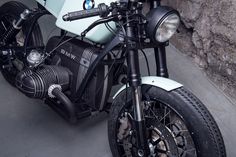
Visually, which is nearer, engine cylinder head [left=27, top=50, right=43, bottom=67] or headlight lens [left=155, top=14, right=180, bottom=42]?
headlight lens [left=155, top=14, right=180, bottom=42]

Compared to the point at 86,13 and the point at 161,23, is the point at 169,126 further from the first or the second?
the point at 86,13

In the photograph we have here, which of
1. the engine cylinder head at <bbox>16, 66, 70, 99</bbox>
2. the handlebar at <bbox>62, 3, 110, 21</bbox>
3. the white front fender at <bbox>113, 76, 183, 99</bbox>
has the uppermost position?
the handlebar at <bbox>62, 3, 110, 21</bbox>

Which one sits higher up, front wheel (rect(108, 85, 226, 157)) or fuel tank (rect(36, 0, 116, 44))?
fuel tank (rect(36, 0, 116, 44))

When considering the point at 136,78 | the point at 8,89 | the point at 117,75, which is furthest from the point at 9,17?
the point at 136,78

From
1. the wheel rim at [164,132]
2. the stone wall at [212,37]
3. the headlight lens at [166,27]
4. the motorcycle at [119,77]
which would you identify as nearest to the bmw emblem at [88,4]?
the motorcycle at [119,77]

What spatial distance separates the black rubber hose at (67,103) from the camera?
1783 millimetres

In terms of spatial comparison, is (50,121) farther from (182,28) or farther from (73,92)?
(182,28)

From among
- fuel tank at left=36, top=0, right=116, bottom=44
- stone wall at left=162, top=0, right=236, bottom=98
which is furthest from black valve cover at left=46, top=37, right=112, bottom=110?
stone wall at left=162, top=0, right=236, bottom=98

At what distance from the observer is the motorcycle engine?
1.81 metres

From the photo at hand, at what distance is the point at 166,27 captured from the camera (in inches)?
55.3

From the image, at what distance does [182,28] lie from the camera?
9.27ft

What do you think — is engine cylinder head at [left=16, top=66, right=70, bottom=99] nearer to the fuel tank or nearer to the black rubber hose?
the black rubber hose

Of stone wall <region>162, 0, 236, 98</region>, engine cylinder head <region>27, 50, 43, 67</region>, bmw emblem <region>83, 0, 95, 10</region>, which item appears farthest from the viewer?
stone wall <region>162, 0, 236, 98</region>

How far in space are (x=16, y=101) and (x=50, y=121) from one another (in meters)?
0.36
